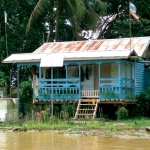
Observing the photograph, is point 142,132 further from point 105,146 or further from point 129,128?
point 105,146

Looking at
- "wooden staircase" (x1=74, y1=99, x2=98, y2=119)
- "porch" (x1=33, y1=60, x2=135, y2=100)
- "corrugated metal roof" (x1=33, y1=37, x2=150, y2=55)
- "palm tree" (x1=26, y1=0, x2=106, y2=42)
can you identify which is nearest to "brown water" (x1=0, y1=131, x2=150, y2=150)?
"wooden staircase" (x1=74, y1=99, x2=98, y2=119)

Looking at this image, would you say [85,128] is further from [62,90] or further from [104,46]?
[104,46]

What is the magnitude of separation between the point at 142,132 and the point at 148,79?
836 cm

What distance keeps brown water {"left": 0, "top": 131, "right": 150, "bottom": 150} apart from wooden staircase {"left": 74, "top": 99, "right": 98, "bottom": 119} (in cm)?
439

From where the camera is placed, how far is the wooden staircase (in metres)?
17.7

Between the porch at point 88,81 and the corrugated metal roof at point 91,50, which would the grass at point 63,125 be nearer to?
the porch at point 88,81

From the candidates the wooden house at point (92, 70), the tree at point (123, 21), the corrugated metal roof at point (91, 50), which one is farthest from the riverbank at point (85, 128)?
the tree at point (123, 21)

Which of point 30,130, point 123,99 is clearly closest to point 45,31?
point 123,99

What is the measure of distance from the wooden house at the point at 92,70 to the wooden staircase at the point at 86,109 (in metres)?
0.27

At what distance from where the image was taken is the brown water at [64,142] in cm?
1045

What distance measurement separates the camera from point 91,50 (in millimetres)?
19984

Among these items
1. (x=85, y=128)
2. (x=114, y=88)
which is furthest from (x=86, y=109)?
(x=85, y=128)

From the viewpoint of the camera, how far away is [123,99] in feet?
59.2

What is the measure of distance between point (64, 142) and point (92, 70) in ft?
30.2
